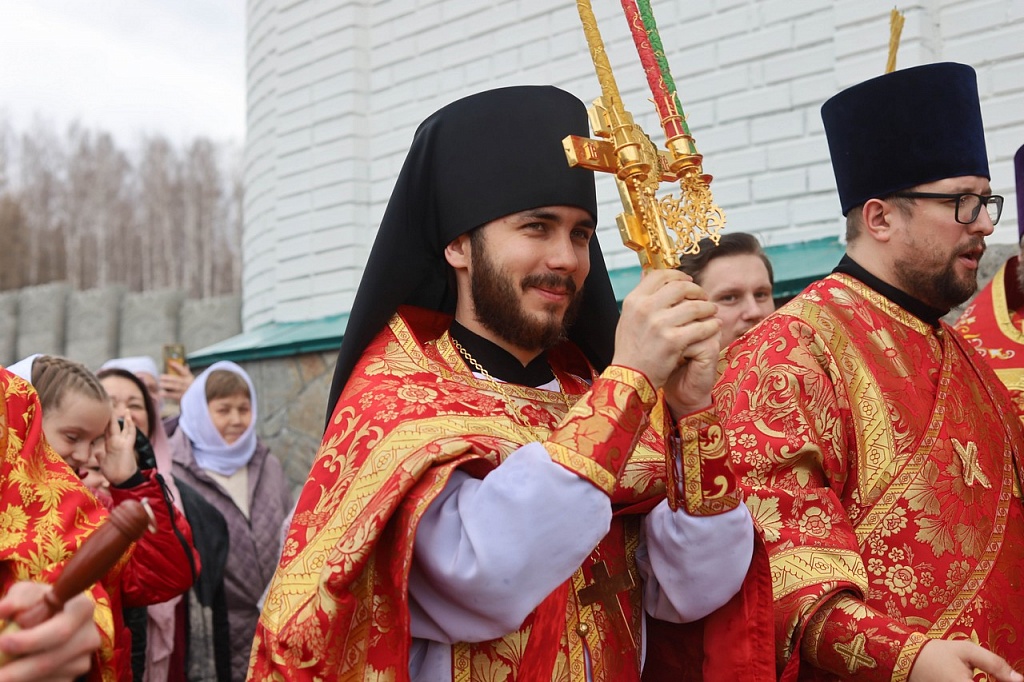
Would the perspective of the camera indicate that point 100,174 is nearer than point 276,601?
No

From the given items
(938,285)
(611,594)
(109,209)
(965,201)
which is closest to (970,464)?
(938,285)

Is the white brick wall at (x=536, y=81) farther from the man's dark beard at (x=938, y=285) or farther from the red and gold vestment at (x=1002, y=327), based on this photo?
the man's dark beard at (x=938, y=285)

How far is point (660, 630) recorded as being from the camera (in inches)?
102

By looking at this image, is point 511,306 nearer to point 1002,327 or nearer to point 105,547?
point 105,547

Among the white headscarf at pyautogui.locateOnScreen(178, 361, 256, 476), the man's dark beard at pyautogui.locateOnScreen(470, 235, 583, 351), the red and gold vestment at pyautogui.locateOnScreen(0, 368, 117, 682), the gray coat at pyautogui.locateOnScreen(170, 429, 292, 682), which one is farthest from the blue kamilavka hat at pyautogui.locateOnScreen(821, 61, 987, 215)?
the white headscarf at pyautogui.locateOnScreen(178, 361, 256, 476)

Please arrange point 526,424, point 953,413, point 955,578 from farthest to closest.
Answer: point 953,413 < point 955,578 < point 526,424

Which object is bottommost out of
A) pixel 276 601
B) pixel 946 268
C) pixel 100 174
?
pixel 276 601

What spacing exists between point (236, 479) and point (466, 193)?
3632 mm

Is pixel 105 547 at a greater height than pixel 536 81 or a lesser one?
lesser

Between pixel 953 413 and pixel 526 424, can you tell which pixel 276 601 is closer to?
pixel 526 424

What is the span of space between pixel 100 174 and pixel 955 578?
154 feet

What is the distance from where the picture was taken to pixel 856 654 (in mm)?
2400

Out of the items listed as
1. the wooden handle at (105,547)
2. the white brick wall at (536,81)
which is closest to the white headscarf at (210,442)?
the white brick wall at (536,81)

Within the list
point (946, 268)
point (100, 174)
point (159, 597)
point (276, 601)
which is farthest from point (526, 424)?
point (100, 174)
